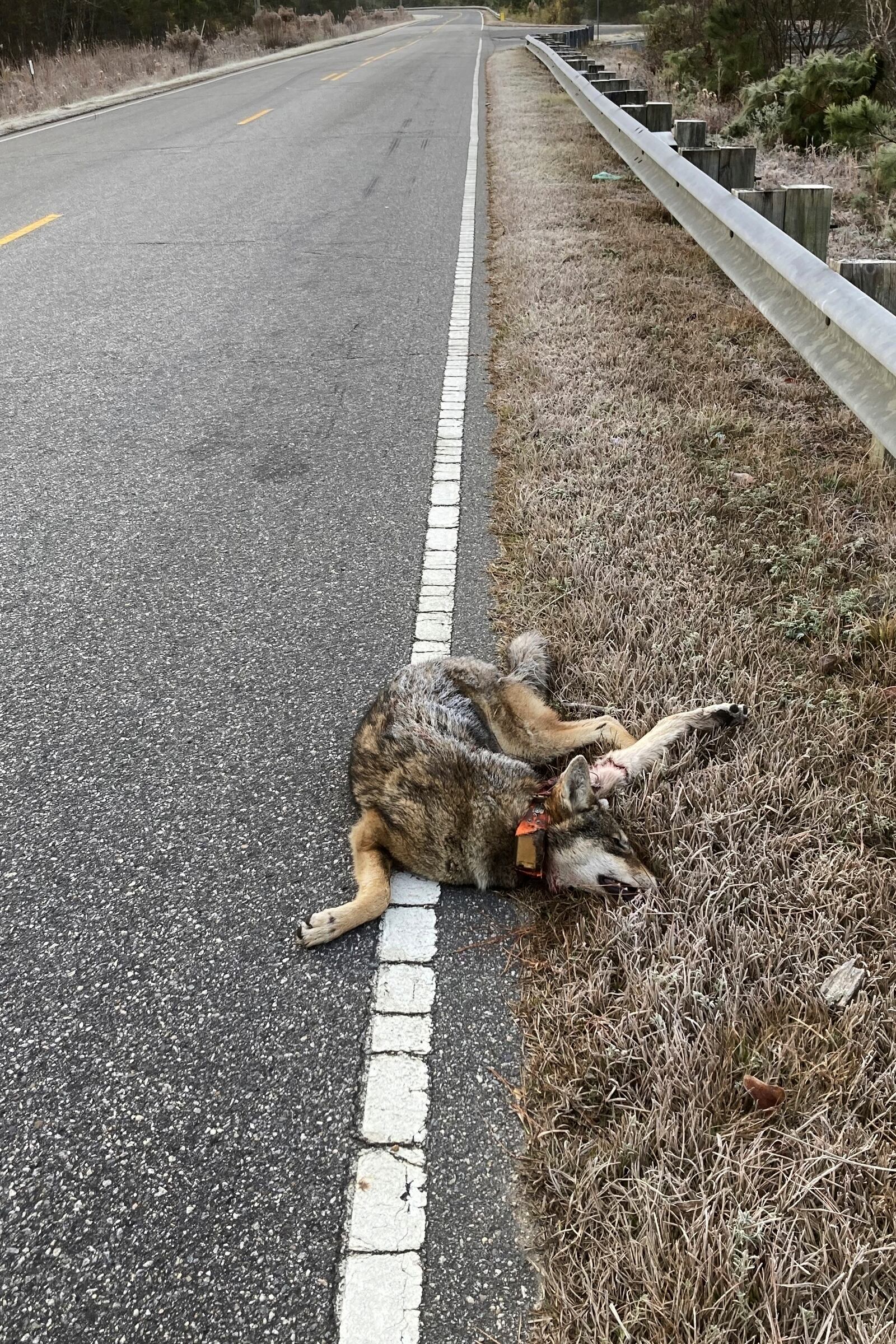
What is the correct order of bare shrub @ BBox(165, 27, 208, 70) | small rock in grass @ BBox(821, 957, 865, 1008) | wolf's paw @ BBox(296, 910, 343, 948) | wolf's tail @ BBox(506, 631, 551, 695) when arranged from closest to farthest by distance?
1. small rock in grass @ BBox(821, 957, 865, 1008)
2. wolf's paw @ BBox(296, 910, 343, 948)
3. wolf's tail @ BBox(506, 631, 551, 695)
4. bare shrub @ BBox(165, 27, 208, 70)

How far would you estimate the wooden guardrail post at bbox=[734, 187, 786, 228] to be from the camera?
203 inches

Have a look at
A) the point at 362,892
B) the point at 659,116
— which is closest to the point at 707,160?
the point at 659,116

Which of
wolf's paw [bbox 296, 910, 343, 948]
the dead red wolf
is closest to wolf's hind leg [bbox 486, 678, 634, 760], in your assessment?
the dead red wolf

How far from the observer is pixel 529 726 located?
314 cm

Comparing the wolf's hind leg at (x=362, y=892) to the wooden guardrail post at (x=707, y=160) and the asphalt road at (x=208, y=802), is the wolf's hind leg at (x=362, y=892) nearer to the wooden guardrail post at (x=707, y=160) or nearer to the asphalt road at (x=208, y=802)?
the asphalt road at (x=208, y=802)

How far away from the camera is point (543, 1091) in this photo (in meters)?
2.03

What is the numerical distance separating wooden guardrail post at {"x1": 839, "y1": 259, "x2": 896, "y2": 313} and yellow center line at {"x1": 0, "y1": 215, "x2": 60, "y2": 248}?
8058 mm

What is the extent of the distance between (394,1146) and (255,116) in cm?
1913

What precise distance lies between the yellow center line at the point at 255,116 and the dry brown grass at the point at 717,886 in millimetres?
13803

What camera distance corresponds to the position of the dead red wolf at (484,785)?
8.44ft

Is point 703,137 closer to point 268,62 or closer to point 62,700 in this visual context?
point 62,700

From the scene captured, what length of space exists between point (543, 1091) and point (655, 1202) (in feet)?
1.11

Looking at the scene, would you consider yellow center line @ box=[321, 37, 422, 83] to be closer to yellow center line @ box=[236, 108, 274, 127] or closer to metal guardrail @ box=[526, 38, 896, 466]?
yellow center line @ box=[236, 108, 274, 127]

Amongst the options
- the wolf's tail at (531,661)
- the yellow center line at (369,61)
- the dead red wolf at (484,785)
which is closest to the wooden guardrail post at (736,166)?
the wolf's tail at (531,661)
